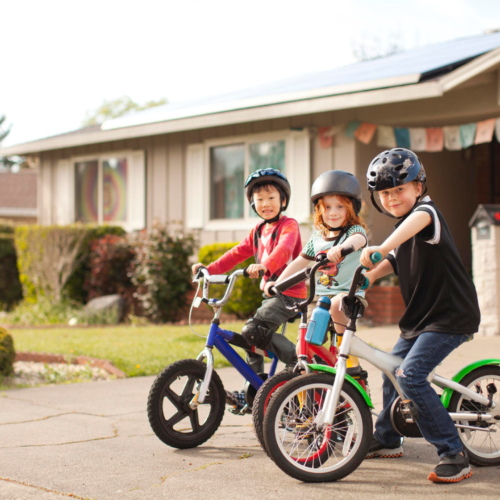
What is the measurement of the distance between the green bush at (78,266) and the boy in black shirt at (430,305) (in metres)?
10.6

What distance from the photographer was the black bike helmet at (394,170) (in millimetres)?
3645

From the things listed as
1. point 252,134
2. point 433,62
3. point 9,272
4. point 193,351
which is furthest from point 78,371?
point 9,272

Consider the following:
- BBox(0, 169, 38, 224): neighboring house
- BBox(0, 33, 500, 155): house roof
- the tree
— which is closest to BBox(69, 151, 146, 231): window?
BBox(0, 33, 500, 155): house roof

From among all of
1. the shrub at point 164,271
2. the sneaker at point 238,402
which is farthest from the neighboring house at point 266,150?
the sneaker at point 238,402

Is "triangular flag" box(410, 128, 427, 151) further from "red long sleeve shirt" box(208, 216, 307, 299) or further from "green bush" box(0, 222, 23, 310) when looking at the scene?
"green bush" box(0, 222, 23, 310)

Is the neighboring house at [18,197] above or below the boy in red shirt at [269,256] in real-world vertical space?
above

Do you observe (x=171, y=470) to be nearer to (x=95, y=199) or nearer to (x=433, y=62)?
(x=433, y=62)

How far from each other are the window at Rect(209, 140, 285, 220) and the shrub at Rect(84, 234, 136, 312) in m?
1.85

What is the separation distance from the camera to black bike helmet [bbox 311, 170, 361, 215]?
13.3ft

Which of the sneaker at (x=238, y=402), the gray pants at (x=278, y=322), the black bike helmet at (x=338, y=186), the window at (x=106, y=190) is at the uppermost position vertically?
the window at (x=106, y=190)

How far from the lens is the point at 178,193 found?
1398cm

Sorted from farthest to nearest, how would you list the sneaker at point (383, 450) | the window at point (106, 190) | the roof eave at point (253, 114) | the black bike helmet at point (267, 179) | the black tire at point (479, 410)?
the window at point (106, 190) < the roof eave at point (253, 114) < the black bike helmet at point (267, 179) < the sneaker at point (383, 450) < the black tire at point (479, 410)

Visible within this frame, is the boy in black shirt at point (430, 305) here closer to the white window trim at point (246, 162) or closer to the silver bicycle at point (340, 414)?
the silver bicycle at point (340, 414)

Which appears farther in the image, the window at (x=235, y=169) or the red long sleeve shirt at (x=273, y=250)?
the window at (x=235, y=169)
